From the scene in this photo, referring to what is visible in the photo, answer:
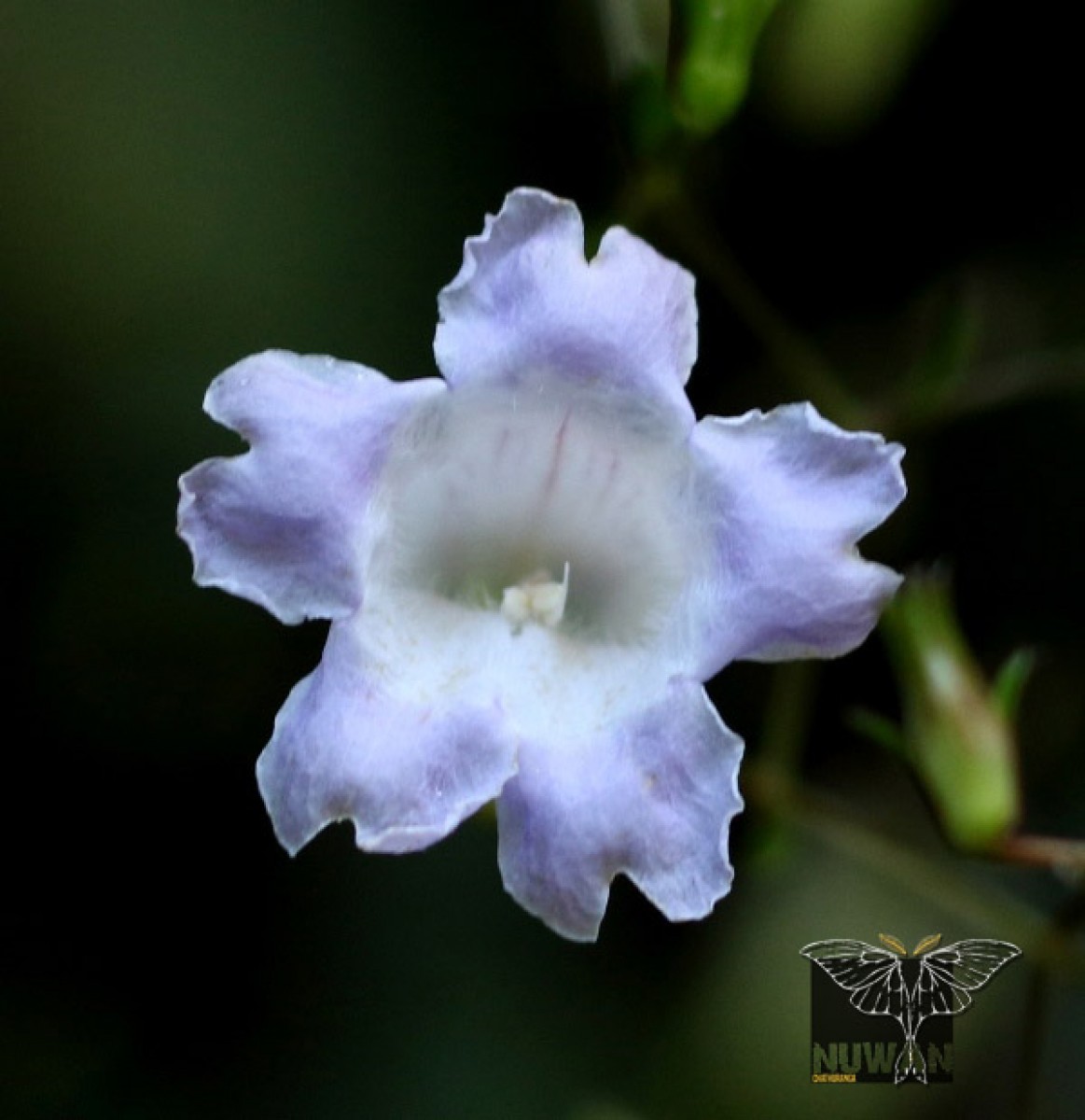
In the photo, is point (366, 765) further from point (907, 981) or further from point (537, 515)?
point (907, 981)

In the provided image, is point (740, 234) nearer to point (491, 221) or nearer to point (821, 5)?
point (821, 5)

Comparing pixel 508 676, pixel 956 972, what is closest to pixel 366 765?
pixel 508 676

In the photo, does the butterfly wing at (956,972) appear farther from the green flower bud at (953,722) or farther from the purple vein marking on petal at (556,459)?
the purple vein marking on petal at (556,459)

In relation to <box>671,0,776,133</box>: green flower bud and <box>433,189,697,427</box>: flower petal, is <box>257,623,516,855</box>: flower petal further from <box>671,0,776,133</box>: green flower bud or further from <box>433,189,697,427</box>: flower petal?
<box>671,0,776,133</box>: green flower bud

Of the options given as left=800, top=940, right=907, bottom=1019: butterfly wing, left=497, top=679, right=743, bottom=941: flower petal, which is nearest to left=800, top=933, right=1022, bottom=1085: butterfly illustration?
left=800, top=940, right=907, bottom=1019: butterfly wing

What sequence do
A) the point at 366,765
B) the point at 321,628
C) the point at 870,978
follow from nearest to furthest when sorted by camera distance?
1. the point at 366,765
2. the point at 870,978
3. the point at 321,628

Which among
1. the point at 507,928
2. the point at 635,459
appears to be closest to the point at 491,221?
the point at 635,459

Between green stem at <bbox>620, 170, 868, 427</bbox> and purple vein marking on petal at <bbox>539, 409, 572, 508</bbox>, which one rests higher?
green stem at <bbox>620, 170, 868, 427</bbox>
